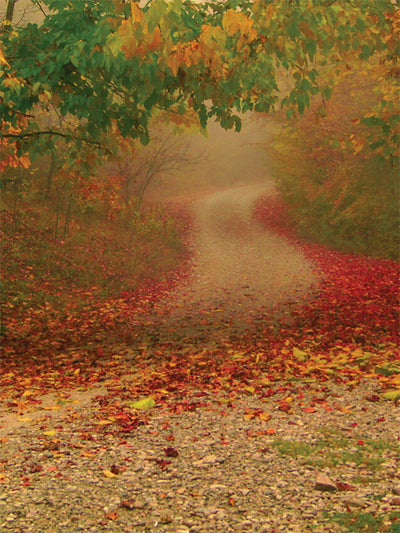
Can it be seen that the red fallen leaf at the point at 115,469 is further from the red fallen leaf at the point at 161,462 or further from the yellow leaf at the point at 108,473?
the red fallen leaf at the point at 161,462

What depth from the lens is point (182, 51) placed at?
220 inches

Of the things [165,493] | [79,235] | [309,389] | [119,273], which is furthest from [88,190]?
[165,493]

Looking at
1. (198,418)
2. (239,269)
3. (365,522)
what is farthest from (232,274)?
(365,522)

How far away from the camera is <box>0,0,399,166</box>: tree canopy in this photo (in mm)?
5379

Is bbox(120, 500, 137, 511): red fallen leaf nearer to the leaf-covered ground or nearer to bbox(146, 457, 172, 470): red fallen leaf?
bbox(146, 457, 172, 470): red fallen leaf

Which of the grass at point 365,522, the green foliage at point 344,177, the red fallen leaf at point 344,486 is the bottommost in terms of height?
the red fallen leaf at point 344,486

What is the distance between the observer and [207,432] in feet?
17.0

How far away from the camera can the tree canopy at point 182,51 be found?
5379 mm

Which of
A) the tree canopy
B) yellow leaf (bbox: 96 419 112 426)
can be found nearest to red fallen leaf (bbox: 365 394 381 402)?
yellow leaf (bbox: 96 419 112 426)

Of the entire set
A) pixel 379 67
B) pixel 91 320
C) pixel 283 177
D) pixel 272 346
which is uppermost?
pixel 379 67

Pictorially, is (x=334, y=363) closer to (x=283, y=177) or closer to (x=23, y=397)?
(x=23, y=397)

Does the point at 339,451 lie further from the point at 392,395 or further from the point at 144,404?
the point at 144,404

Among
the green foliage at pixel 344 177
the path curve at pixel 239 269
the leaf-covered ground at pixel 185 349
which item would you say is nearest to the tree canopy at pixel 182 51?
the leaf-covered ground at pixel 185 349

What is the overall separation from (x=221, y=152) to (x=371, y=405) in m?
42.0
